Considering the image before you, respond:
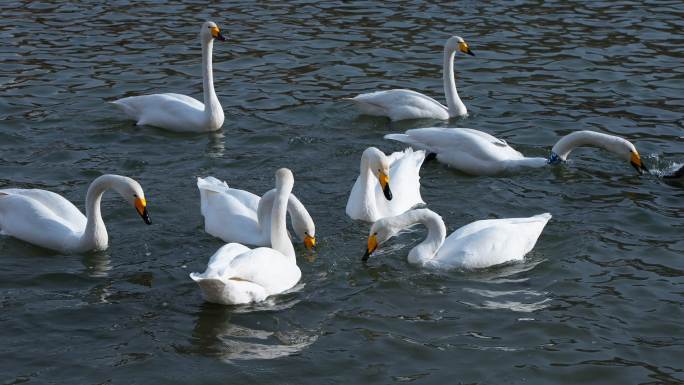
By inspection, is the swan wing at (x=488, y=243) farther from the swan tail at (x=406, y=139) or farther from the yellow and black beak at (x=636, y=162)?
the swan tail at (x=406, y=139)

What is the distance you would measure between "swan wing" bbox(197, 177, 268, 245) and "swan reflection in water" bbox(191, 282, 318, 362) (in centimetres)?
144

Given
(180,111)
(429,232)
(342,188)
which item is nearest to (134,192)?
(429,232)

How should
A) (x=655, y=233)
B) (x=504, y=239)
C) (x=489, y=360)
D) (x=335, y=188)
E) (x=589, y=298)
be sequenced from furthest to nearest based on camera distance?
Answer: 1. (x=335, y=188)
2. (x=655, y=233)
3. (x=504, y=239)
4. (x=589, y=298)
5. (x=489, y=360)

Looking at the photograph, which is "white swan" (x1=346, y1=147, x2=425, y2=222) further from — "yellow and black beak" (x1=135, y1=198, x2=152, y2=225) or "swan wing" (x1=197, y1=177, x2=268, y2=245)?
"yellow and black beak" (x1=135, y1=198, x2=152, y2=225)

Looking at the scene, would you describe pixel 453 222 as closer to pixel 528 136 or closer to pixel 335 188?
pixel 335 188

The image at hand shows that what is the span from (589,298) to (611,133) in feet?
16.4

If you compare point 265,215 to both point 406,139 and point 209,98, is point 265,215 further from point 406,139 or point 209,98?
point 209,98

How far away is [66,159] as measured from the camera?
43.9ft

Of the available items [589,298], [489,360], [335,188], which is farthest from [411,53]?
[489,360]

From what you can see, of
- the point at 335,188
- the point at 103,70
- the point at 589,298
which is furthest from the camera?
the point at 103,70

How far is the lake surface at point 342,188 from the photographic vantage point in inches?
350

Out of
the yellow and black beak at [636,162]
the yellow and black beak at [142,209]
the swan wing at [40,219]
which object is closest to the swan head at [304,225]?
the yellow and black beak at [142,209]

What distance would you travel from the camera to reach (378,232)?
10469 millimetres

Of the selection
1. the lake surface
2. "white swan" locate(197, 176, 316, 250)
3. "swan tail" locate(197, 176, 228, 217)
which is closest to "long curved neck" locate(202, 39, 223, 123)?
the lake surface
